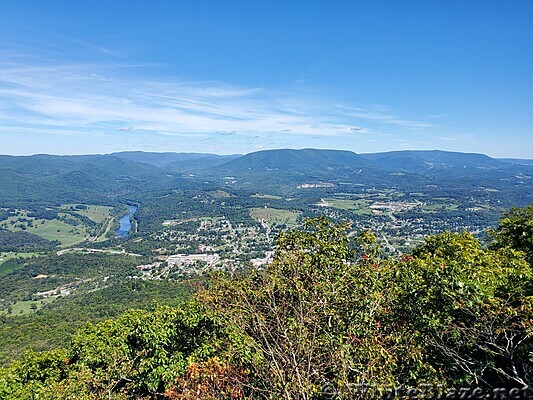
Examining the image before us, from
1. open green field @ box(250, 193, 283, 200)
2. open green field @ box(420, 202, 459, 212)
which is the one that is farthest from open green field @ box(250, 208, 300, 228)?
open green field @ box(420, 202, 459, 212)

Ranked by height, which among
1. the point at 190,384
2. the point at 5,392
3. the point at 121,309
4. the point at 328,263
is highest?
the point at 328,263

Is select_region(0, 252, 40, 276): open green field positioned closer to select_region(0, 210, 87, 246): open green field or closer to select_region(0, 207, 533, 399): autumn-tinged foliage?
select_region(0, 210, 87, 246): open green field

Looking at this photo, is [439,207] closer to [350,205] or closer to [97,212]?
[350,205]

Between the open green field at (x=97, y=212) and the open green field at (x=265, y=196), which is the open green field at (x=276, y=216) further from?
the open green field at (x=97, y=212)

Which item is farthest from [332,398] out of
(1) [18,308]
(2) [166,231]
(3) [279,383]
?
(2) [166,231]

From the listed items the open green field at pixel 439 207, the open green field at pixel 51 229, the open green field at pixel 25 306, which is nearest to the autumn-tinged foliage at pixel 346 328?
the open green field at pixel 25 306

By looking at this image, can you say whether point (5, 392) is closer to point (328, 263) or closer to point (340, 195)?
point (328, 263)
